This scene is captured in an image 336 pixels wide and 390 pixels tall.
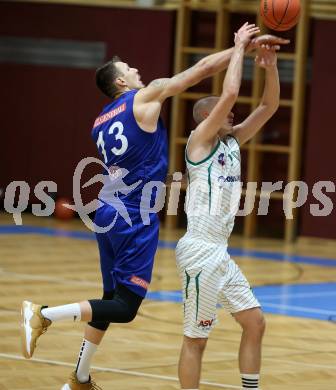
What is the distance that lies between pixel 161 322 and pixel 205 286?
3287 mm

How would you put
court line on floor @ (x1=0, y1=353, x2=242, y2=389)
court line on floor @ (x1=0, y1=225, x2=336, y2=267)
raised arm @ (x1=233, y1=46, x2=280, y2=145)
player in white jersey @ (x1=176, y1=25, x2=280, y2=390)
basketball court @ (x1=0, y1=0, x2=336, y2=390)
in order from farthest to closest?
court line on floor @ (x1=0, y1=225, x2=336, y2=267) < basketball court @ (x1=0, y1=0, x2=336, y2=390) < court line on floor @ (x1=0, y1=353, x2=242, y2=389) < raised arm @ (x1=233, y1=46, x2=280, y2=145) < player in white jersey @ (x1=176, y1=25, x2=280, y2=390)

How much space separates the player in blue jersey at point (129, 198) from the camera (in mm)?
6188

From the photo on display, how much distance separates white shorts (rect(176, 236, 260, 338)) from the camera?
598cm

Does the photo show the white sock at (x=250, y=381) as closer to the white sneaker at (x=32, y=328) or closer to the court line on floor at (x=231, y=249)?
the white sneaker at (x=32, y=328)

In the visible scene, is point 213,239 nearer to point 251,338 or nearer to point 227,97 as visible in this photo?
point 251,338

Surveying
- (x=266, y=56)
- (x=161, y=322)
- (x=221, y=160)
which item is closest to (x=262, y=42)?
(x=266, y=56)

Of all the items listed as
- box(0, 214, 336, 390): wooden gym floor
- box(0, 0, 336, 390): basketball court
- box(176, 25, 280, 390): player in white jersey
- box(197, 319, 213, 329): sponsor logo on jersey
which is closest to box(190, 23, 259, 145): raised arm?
box(176, 25, 280, 390): player in white jersey

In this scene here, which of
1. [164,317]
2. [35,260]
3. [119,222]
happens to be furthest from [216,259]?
[35,260]

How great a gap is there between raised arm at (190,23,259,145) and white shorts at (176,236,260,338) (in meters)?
0.60

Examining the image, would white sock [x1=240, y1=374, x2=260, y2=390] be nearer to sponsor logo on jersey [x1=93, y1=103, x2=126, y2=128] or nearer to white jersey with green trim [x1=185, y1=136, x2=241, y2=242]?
white jersey with green trim [x1=185, y1=136, x2=241, y2=242]

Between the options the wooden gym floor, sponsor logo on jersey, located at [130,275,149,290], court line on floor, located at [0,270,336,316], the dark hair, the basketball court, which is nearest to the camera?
sponsor logo on jersey, located at [130,275,149,290]

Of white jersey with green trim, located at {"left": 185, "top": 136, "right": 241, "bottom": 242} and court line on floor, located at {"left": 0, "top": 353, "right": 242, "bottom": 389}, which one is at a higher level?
white jersey with green trim, located at {"left": 185, "top": 136, "right": 241, "bottom": 242}

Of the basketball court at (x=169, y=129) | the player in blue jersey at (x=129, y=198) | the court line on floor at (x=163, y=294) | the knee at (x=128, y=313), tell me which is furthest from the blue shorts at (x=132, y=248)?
the court line on floor at (x=163, y=294)

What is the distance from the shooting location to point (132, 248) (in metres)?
6.34
